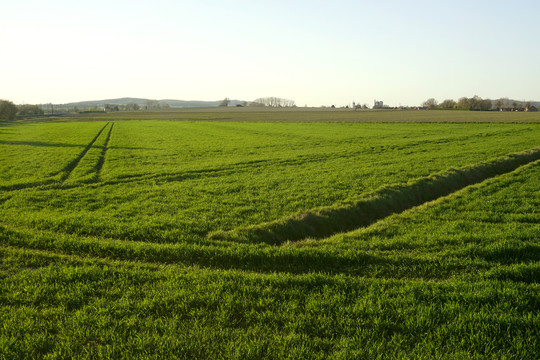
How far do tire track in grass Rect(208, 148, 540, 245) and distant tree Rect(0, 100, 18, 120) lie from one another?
132 m

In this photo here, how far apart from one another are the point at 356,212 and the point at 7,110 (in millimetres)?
134347

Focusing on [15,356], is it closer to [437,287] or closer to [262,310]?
[262,310]

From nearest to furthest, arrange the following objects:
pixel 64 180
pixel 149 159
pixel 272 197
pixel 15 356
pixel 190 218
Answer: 1. pixel 15 356
2. pixel 190 218
3. pixel 272 197
4. pixel 64 180
5. pixel 149 159

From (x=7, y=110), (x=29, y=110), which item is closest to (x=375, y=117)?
(x=7, y=110)

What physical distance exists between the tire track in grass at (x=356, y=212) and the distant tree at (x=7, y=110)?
5216 inches

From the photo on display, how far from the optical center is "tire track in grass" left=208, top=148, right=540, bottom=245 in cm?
1089

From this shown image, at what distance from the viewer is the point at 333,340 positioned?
17.3 ft

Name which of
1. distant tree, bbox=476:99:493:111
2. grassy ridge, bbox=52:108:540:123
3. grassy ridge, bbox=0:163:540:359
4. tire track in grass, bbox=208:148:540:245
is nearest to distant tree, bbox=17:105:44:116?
grassy ridge, bbox=52:108:540:123

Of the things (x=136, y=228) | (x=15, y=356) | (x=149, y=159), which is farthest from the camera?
(x=149, y=159)

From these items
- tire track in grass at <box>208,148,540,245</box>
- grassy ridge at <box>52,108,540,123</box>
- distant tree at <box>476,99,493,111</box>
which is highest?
distant tree at <box>476,99,493,111</box>

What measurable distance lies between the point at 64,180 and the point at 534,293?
20.2 meters

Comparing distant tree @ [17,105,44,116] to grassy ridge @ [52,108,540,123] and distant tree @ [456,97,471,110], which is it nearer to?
grassy ridge @ [52,108,540,123]

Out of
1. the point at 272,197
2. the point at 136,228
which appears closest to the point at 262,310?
the point at 136,228

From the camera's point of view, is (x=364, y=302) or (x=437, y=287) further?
(x=437, y=287)
